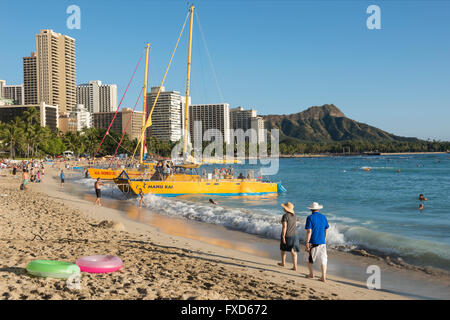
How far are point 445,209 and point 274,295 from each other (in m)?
20.0

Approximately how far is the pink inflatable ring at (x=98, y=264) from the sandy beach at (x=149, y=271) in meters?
0.16

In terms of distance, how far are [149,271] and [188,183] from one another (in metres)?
17.3

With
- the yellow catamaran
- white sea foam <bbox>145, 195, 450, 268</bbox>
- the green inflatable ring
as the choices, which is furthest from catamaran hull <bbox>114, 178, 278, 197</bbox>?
the green inflatable ring

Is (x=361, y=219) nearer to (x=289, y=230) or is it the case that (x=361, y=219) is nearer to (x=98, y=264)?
(x=289, y=230)

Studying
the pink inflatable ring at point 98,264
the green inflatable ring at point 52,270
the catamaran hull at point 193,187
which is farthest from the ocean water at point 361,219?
the green inflatable ring at point 52,270

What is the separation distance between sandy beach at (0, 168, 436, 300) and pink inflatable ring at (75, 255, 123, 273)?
0.16 m

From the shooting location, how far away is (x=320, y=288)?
705cm

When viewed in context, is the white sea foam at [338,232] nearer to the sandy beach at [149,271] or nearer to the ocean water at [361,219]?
the ocean water at [361,219]

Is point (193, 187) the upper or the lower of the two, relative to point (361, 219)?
upper

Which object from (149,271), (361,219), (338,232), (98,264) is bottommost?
(361,219)

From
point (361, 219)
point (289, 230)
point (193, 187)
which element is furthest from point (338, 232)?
point (193, 187)

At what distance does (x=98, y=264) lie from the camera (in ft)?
22.3

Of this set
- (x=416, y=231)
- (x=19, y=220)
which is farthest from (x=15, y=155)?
(x=416, y=231)

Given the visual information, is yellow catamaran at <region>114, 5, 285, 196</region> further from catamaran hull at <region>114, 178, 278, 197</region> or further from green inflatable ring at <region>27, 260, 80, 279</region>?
green inflatable ring at <region>27, 260, 80, 279</region>
